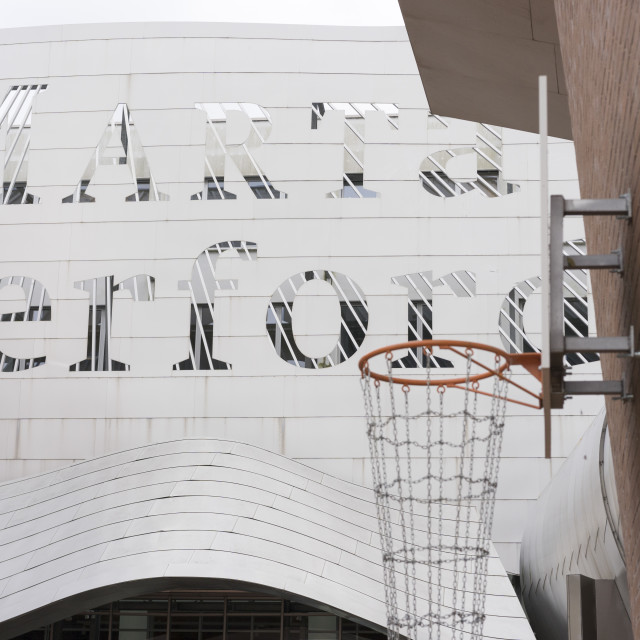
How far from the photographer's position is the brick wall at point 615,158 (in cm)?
553

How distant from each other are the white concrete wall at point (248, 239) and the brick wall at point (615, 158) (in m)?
12.2

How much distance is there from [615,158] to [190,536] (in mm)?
9557

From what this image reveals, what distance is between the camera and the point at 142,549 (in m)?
13.8

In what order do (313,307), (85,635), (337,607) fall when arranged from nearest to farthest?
(337,607)
(85,635)
(313,307)

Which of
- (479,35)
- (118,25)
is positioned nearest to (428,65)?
(479,35)

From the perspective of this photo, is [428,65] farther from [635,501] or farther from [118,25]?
[118,25]

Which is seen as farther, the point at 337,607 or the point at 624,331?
the point at 337,607

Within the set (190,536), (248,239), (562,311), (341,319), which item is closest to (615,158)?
(562,311)

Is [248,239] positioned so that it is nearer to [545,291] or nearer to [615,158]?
[615,158]

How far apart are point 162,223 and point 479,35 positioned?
10.4 metres

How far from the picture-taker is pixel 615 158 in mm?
6090

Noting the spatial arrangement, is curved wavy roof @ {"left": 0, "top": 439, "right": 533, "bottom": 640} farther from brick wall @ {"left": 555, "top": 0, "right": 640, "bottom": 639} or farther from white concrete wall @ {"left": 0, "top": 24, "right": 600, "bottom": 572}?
brick wall @ {"left": 555, "top": 0, "right": 640, "bottom": 639}

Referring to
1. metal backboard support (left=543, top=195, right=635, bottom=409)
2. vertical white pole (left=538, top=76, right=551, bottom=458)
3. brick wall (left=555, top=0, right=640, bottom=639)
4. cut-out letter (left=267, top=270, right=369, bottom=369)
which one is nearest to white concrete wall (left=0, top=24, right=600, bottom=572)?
cut-out letter (left=267, top=270, right=369, bottom=369)

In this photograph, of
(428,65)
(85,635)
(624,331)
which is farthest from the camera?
(85,635)
